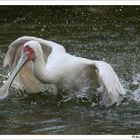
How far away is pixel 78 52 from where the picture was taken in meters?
11.6

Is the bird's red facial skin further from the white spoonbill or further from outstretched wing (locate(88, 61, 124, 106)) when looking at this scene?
outstretched wing (locate(88, 61, 124, 106))

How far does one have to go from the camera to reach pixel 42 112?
887cm

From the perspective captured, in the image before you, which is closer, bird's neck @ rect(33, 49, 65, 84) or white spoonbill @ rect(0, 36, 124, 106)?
white spoonbill @ rect(0, 36, 124, 106)

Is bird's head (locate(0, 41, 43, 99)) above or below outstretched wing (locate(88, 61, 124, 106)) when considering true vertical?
above

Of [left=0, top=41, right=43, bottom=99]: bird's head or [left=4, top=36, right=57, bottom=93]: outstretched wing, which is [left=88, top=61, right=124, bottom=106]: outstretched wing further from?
[left=4, top=36, right=57, bottom=93]: outstretched wing

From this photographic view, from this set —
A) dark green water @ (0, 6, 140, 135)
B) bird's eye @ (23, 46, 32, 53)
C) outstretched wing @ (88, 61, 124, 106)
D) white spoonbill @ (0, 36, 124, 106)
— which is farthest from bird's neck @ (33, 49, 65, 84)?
outstretched wing @ (88, 61, 124, 106)

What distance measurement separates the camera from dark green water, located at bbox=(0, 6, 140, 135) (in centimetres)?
843

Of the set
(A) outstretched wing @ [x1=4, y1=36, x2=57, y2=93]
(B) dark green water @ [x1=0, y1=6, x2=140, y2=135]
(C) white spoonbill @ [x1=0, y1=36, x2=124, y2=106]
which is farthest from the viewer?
(A) outstretched wing @ [x1=4, y1=36, x2=57, y2=93]

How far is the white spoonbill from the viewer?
8.79m

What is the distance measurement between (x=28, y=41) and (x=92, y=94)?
3.71 feet

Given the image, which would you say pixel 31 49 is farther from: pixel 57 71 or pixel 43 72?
pixel 57 71

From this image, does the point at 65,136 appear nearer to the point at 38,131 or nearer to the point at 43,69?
the point at 38,131

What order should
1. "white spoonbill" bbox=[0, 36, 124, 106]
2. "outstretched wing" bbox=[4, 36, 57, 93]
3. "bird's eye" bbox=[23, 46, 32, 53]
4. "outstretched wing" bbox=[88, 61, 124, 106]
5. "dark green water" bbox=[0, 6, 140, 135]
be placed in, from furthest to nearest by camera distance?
"outstretched wing" bbox=[4, 36, 57, 93] → "bird's eye" bbox=[23, 46, 32, 53] → "white spoonbill" bbox=[0, 36, 124, 106] → "outstretched wing" bbox=[88, 61, 124, 106] → "dark green water" bbox=[0, 6, 140, 135]

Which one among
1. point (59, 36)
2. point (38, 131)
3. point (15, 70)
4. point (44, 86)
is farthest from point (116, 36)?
point (38, 131)
